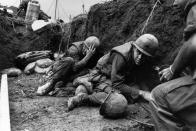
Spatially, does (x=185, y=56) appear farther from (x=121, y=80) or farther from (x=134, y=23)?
(x=134, y=23)

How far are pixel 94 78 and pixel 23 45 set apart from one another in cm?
587

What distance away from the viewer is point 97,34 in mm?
9234

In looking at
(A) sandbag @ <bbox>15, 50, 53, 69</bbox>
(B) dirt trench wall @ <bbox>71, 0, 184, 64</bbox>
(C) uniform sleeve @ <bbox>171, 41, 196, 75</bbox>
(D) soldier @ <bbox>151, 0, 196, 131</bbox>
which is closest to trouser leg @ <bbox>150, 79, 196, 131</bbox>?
(D) soldier @ <bbox>151, 0, 196, 131</bbox>

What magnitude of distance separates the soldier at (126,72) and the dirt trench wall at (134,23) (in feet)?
2.67

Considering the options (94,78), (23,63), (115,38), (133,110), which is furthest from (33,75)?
(133,110)

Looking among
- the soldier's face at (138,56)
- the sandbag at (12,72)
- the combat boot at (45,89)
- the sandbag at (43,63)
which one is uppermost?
the soldier's face at (138,56)

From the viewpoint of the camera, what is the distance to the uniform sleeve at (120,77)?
19.1ft

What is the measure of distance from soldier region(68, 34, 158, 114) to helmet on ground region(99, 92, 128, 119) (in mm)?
233

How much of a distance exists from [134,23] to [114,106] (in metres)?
2.95

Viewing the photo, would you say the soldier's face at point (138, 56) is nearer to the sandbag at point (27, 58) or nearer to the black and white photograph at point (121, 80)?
the black and white photograph at point (121, 80)

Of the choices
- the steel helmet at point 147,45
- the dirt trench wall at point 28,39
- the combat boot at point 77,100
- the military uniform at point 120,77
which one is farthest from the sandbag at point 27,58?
the steel helmet at point 147,45

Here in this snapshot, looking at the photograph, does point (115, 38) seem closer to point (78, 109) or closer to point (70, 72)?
point (70, 72)

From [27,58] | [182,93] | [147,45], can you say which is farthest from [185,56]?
[27,58]

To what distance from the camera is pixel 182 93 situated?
375 centimetres
